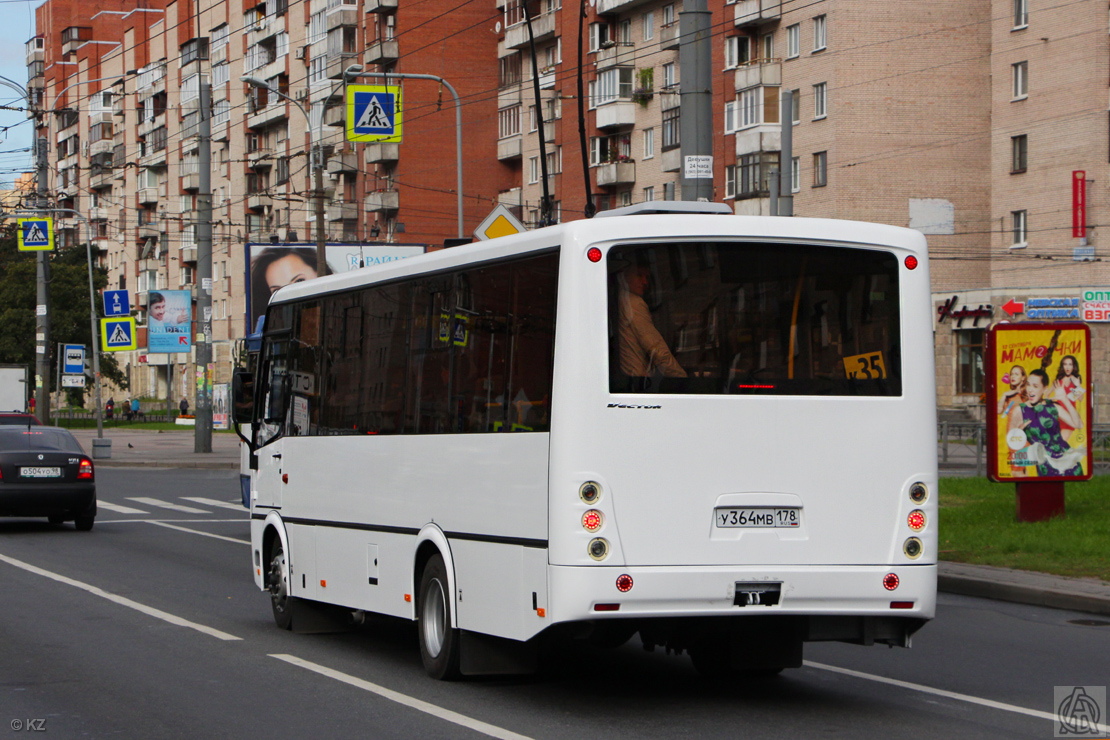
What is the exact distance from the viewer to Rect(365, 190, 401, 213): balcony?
257 feet

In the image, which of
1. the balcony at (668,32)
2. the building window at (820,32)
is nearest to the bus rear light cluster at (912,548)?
the building window at (820,32)

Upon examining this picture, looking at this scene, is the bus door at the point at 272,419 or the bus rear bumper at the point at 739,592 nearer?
the bus rear bumper at the point at 739,592

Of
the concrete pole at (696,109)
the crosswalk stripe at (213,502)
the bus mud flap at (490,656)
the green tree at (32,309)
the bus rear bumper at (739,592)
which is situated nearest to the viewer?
the bus rear bumper at (739,592)

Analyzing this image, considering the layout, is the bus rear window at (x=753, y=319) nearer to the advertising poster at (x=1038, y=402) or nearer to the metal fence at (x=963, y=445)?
the advertising poster at (x=1038, y=402)

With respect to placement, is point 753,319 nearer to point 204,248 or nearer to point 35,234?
point 204,248

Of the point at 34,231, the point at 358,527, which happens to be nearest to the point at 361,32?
the point at 34,231

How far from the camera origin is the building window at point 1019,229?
178 ft

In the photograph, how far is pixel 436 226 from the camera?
80.6m

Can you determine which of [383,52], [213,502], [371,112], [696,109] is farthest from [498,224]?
[383,52]

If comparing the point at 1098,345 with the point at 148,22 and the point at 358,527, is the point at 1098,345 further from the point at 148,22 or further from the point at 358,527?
the point at 148,22

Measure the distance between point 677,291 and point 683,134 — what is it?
8269 mm

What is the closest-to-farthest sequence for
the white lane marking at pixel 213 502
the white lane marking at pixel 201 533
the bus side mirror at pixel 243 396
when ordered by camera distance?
the bus side mirror at pixel 243 396, the white lane marking at pixel 201 533, the white lane marking at pixel 213 502

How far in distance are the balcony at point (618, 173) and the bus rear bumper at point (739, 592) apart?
59.7 meters

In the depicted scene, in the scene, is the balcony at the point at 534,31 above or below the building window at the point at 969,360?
above
